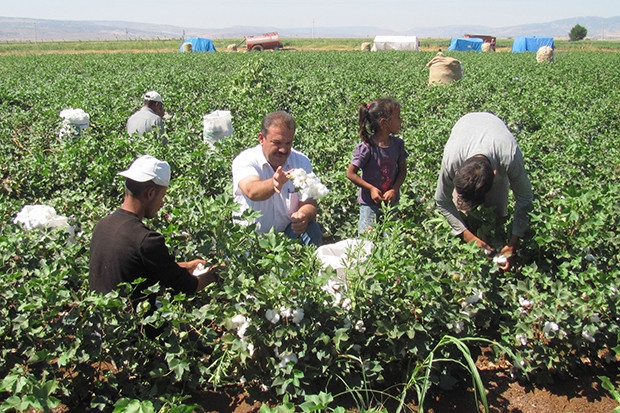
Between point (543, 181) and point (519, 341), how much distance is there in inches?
78.1

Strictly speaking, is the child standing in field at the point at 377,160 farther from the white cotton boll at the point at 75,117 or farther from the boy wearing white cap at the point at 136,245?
the white cotton boll at the point at 75,117

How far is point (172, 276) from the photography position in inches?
97.8

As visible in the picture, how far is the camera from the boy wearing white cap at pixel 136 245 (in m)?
2.40

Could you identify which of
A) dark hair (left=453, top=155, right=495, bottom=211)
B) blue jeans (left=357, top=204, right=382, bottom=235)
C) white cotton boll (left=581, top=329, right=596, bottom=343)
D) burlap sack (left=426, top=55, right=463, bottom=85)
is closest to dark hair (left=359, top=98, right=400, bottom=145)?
blue jeans (left=357, top=204, right=382, bottom=235)

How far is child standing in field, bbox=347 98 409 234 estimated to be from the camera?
3.65 meters

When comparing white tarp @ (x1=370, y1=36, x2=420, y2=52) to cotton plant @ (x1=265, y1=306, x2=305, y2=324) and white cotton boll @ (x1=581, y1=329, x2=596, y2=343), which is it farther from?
cotton plant @ (x1=265, y1=306, x2=305, y2=324)

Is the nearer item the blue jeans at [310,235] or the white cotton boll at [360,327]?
the white cotton boll at [360,327]

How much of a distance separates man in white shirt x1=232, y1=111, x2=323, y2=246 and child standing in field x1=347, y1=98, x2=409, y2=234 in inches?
19.4

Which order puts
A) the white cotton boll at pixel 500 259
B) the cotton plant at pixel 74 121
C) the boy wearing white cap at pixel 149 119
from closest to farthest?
the white cotton boll at pixel 500 259, the boy wearing white cap at pixel 149 119, the cotton plant at pixel 74 121

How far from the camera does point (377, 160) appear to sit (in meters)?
3.75

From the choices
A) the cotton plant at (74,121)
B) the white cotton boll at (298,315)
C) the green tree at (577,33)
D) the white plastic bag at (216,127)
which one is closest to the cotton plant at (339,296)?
the white cotton boll at (298,315)

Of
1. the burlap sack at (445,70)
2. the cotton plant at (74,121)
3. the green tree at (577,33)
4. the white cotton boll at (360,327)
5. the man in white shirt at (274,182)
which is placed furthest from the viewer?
the green tree at (577,33)

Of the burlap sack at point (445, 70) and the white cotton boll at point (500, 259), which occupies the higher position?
the burlap sack at point (445, 70)

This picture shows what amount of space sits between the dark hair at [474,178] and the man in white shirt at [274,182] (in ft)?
3.16
